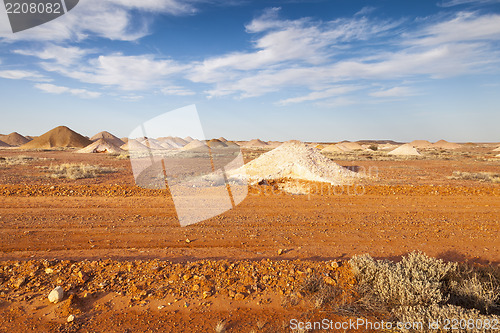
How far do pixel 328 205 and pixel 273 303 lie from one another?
6043mm

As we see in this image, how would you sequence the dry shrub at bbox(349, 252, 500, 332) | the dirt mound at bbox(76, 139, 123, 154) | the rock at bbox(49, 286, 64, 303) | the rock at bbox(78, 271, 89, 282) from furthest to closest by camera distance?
the dirt mound at bbox(76, 139, 123, 154), the rock at bbox(78, 271, 89, 282), the rock at bbox(49, 286, 64, 303), the dry shrub at bbox(349, 252, 500, 332)

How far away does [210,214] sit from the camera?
25.6 ft

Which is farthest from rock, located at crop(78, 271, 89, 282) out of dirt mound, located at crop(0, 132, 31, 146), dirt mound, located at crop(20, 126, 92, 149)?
dirt mound, located at crop(0, 132, 31, 146)

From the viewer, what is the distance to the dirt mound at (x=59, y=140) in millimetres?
64750

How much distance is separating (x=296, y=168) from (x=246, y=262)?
32.9ft

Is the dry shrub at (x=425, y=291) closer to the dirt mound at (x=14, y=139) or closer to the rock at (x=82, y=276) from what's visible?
the rock at (x=82, y=276)

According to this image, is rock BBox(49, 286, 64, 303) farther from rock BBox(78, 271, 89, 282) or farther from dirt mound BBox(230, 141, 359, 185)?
dirt mound BBox(230, 141, 359, 185)

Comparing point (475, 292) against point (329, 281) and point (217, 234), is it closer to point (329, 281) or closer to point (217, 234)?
point (329, 281)

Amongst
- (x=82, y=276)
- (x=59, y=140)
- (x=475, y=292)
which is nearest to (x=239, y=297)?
(x=82, y=276)

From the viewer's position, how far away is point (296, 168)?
550 inches

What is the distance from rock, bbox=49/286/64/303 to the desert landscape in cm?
1

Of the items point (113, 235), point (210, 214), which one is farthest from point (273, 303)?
point (210, 214)

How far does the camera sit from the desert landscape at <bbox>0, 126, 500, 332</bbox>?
3.27 meters

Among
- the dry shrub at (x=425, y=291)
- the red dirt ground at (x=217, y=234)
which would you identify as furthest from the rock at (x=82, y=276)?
the dry shrub at (x=425, y=291)
